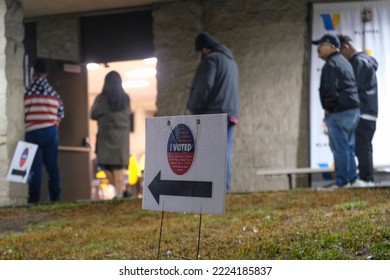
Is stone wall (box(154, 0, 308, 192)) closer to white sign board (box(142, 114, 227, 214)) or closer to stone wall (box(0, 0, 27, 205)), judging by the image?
stone wall (box(0, 0, 27, 205))

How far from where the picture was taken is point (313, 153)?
23.9ft

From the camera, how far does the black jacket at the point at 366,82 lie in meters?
6.53

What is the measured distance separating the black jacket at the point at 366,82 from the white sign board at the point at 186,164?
4313mm

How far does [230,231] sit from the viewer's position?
3666 millimetres

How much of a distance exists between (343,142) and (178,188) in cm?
359

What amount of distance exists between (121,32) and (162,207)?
5.98m

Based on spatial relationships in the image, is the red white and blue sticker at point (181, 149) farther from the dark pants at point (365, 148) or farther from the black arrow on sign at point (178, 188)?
the dark pants at point (365, 148)

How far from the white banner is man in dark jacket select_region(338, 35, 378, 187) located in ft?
0.42

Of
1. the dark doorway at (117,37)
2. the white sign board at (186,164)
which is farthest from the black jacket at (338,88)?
the white sign board at (186,164)

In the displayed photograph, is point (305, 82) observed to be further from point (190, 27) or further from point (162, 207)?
point (162, 207)

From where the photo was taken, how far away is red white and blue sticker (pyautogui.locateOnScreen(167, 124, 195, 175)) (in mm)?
2445

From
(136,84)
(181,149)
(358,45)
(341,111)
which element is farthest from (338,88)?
(136,84)

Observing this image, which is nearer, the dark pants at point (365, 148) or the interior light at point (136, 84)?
the dark pants at point (365, 148)

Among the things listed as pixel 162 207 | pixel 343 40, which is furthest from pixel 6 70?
pixel 162 207
